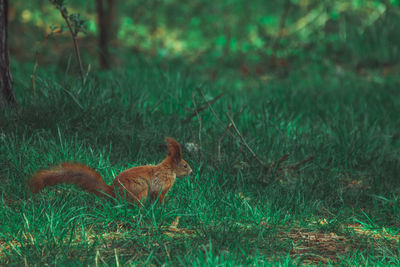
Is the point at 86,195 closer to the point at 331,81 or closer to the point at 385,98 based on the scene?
the point at 385,98

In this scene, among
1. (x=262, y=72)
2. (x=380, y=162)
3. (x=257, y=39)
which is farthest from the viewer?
(x=257, y=39)

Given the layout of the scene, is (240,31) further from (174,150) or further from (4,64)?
(174,150)

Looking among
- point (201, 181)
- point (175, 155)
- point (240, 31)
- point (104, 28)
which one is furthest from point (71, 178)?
point (240, 31)

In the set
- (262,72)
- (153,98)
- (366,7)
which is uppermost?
(366,7)

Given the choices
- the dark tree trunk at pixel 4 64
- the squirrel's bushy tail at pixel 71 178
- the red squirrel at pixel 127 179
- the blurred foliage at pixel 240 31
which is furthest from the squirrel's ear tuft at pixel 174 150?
the blurred foliage at pixel 240 31

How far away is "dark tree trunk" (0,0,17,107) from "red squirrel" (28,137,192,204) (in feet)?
5.48

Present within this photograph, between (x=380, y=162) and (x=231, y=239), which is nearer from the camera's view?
(x=231, y=239)

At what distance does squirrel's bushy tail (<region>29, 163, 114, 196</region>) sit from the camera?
2.80m

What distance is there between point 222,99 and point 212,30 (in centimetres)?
805

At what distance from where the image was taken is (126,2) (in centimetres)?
1345

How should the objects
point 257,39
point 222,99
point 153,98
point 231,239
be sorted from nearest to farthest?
point 231,239 → point 153,98 → point 222,99 → point 257,39

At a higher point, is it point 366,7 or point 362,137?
point 366,7

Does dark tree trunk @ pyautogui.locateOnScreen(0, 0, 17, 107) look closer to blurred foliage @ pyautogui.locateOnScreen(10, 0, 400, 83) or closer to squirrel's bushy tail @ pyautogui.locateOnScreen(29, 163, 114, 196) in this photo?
squirrel's bushy tail @ pyautogui.locateOnScreen(29, 163, 114, 196)

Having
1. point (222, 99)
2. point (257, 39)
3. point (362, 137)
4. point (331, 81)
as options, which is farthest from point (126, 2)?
point (362, 137)
